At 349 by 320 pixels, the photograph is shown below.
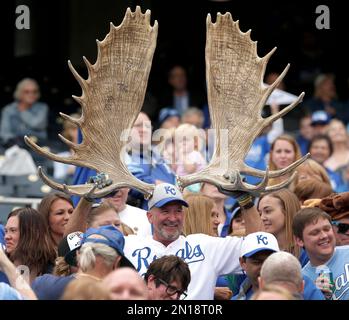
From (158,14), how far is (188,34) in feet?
1.78

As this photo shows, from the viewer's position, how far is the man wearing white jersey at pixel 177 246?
9.30 m

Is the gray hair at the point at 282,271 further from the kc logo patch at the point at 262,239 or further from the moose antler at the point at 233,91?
the moose antler at the point at 233,91

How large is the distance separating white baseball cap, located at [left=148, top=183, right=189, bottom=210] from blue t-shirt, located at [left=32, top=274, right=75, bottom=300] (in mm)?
1362

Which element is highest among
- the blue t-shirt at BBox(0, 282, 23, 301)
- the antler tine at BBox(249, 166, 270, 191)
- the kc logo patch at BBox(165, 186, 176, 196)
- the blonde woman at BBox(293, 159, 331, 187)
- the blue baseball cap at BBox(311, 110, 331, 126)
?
the blue baseball cap at BBox(311, 110, 331, 126)

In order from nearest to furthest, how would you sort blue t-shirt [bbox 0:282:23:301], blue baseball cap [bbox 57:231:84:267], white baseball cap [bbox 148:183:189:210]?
blue t-shirt [bbox 0:282:23:301], blue baseball cap [bbox 57:231:84:267], white baseball cap [bbox 148:183:189:210]

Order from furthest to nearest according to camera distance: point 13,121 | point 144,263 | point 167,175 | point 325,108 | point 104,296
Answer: point 325,108 → point 13,121 → point 167,175 → point 144,263 → point 104,296

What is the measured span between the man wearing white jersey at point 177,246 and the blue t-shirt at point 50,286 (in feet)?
3.91

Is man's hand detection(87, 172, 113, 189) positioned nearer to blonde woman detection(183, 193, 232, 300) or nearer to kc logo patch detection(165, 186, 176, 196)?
kc logo patch detection(165, 186, 176, 196)

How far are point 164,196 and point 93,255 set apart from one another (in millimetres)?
1462

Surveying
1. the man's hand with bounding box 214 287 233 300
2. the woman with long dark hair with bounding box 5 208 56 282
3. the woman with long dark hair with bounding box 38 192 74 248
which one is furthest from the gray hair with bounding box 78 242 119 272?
the woman with long dark hair with bounding box 38 192 74 248

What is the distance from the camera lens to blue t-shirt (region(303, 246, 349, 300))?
9205mm
